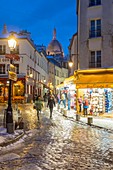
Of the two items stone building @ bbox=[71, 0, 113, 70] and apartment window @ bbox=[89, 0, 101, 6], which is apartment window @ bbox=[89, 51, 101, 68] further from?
apartment window @ bbox=[89, 0, 101, 6]

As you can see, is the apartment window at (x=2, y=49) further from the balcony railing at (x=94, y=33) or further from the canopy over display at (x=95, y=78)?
the canopy over display at (x=95, y=78)

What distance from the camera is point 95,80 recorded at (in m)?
22.0

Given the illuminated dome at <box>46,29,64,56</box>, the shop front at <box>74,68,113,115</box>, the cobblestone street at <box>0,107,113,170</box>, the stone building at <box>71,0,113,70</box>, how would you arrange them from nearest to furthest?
the cobblestone street at <box>0,107,113,170</box>, the shop front at <box>74,68,113,115</box>, the stone building at <box>71,0,113,70</box>, the illuminated dome at <box>46,29,64,56</box>

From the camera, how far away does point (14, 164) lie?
25.2 ft

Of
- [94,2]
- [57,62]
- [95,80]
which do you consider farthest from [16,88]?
[57,62]

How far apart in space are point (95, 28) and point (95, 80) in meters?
5.19

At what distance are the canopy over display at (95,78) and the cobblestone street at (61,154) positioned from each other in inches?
365

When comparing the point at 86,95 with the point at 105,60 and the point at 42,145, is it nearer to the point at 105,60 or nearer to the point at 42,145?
the point at 105,60

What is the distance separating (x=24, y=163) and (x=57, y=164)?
3.08ft

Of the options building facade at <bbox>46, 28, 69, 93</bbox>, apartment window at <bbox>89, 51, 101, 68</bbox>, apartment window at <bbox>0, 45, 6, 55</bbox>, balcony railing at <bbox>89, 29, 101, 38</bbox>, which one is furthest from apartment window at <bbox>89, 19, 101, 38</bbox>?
building facade at <bbox>46, 28, 69, 93</bbox>

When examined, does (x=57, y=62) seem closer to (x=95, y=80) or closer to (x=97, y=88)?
(x=97, y=88)

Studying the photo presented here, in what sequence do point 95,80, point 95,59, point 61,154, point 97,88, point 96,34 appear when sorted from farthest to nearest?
point 96,34, point 95,59, point 97,88, point 95,80, point 61,154

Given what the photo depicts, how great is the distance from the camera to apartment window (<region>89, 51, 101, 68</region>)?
77.7ft

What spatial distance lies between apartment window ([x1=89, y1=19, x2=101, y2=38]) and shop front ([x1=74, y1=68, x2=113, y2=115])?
12.0 feet
